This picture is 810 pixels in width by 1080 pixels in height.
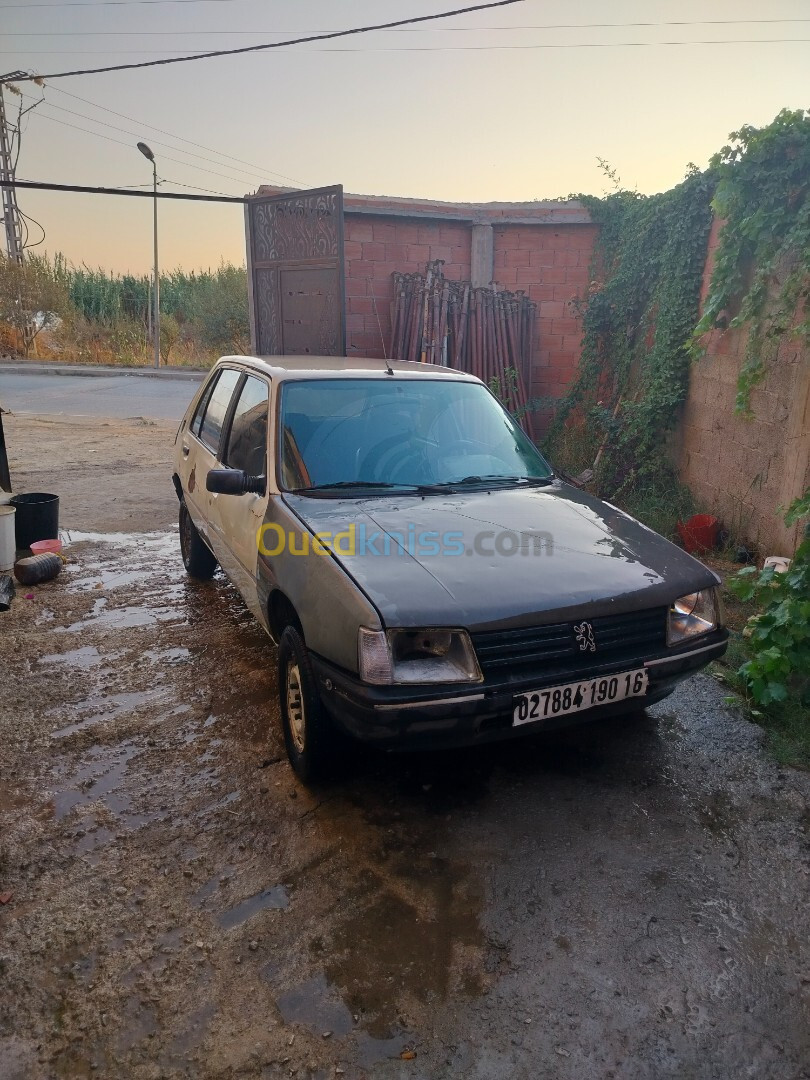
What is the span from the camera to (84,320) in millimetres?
29938

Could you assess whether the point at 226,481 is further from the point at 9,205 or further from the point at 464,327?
the point at 9,205

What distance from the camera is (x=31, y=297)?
28.6 m

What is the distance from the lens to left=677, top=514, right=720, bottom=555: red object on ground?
241 inches

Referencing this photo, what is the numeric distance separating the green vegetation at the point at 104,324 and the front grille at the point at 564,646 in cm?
2708

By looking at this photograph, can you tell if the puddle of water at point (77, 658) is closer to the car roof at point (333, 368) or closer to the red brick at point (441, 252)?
the car roof at point (333, 368)

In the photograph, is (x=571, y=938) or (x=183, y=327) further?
(x=183, y=327)

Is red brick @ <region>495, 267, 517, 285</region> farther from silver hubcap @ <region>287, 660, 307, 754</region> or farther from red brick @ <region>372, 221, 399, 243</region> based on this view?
silver hubcap @ <region>287, 660, 307, 754</region>

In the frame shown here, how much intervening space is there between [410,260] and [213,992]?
314 inches

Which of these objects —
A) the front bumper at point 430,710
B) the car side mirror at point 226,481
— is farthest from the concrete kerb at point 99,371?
the front bumper at point 430,710

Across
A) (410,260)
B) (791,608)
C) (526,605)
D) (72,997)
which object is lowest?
(72,997)

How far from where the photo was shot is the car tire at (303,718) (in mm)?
2811

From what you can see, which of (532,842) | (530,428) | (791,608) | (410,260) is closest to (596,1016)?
(532,842)

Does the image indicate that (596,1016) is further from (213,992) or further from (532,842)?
(213,992)

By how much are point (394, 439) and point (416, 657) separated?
55.2 inches
